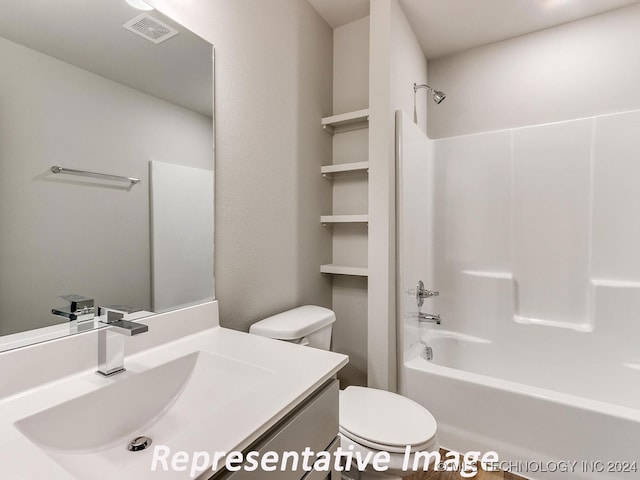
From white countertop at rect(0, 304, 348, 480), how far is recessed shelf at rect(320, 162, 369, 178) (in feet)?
3.91

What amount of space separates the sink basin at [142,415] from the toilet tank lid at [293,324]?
0.38 metres

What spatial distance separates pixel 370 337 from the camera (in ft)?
6.01

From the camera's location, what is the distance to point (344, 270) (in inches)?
77.4

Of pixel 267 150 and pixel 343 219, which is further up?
pixel 267 150

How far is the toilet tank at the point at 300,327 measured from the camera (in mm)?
1355

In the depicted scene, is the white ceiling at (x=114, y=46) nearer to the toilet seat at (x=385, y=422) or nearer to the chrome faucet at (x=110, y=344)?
the chrome faucet at (x=110, y=344)

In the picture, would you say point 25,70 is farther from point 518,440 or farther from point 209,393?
point 518,440

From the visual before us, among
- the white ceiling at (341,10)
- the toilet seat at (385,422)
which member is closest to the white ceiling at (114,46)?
the white ceiling at (341,10)

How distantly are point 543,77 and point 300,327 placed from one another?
7.80 ft

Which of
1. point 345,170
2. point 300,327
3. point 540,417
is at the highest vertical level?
point 345,170

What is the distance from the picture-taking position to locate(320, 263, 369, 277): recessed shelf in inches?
74.8

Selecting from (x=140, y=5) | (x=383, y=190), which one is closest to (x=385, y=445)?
(x=383, y=190)

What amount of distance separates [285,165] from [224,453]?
1378mm

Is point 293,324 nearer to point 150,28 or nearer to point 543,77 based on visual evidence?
point 150,28
